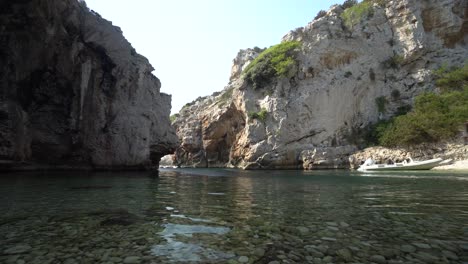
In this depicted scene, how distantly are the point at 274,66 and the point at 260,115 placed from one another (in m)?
11.0

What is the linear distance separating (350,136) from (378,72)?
13.7 m

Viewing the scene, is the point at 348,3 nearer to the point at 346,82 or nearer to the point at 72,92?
the point at 346,82

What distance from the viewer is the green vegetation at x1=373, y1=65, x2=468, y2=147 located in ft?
134

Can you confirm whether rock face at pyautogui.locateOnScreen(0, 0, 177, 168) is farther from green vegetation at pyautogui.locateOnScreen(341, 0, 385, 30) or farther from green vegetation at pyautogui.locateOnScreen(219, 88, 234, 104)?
green vegetation at pyautogui.locateOnScreen(341, 0, 385, 30)

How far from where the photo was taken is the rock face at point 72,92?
2395cm

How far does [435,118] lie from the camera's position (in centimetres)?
4197

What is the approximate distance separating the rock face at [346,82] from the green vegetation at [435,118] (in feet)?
12.9

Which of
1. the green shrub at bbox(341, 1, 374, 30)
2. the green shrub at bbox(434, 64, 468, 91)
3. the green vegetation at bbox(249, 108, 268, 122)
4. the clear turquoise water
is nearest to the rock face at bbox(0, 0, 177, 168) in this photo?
the clear turquoise water

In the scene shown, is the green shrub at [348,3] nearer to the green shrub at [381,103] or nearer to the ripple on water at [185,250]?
the green shrub at [381,103]

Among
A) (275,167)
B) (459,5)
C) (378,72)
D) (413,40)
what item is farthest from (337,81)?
(459,5)

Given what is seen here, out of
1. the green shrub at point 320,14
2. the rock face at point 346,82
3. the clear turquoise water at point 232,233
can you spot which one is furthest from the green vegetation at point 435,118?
the clear turquoise water at point 232,233

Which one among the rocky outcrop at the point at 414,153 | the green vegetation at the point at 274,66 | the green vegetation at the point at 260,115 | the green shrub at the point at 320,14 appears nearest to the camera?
the rocky outcrop at the point at 414,153

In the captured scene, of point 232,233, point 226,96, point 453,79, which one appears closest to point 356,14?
point 453,79

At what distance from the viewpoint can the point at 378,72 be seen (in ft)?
183
